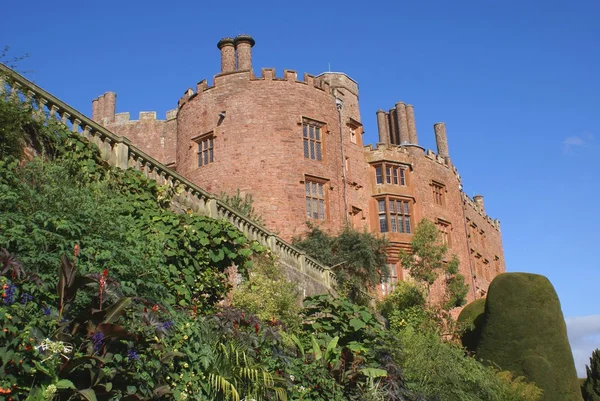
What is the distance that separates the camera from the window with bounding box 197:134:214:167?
2563 centimetres

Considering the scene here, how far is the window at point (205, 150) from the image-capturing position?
25.6m

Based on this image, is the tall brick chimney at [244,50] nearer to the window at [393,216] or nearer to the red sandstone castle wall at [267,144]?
the red sandstone castle wall at [267,144]

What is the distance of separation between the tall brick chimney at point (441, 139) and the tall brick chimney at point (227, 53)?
16466 millimetres

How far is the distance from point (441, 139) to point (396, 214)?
11606mm

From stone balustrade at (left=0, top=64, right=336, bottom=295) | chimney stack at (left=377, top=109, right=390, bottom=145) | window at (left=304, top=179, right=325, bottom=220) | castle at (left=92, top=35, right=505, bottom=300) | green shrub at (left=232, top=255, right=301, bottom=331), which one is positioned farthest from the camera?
chimney stack at (left=377, top=109, right=390, bottom=145)

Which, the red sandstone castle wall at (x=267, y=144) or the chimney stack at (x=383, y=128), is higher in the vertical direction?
the chimney stack at (x=383, y=128)

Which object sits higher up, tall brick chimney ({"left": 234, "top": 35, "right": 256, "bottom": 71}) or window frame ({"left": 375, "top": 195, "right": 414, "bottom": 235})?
tall brick chimney ({"left": 234, "top": 35, "right": 256, "bottom": 71})

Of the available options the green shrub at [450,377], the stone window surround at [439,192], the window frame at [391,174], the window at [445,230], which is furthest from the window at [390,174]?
the green shrub at [450,377]

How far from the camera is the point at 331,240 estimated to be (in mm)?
23391

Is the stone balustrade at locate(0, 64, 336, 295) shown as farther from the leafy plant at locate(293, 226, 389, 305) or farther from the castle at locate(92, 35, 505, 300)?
the castle at locate(92, 35, 505, 300)

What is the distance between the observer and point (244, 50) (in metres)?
27.5

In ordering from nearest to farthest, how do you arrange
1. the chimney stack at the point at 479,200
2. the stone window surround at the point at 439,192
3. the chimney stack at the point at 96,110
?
1. the chimney stack at the point at 96,110
2. the stone window surround at the point at 439,192
3. the chimney stack at the point at 479,200

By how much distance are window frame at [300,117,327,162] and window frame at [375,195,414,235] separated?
482cm

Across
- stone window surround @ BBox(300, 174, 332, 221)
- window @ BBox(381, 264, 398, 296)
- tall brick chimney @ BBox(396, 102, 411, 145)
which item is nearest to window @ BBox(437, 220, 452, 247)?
tall brick chimney @ BBox(396, 102, 411, 145)
